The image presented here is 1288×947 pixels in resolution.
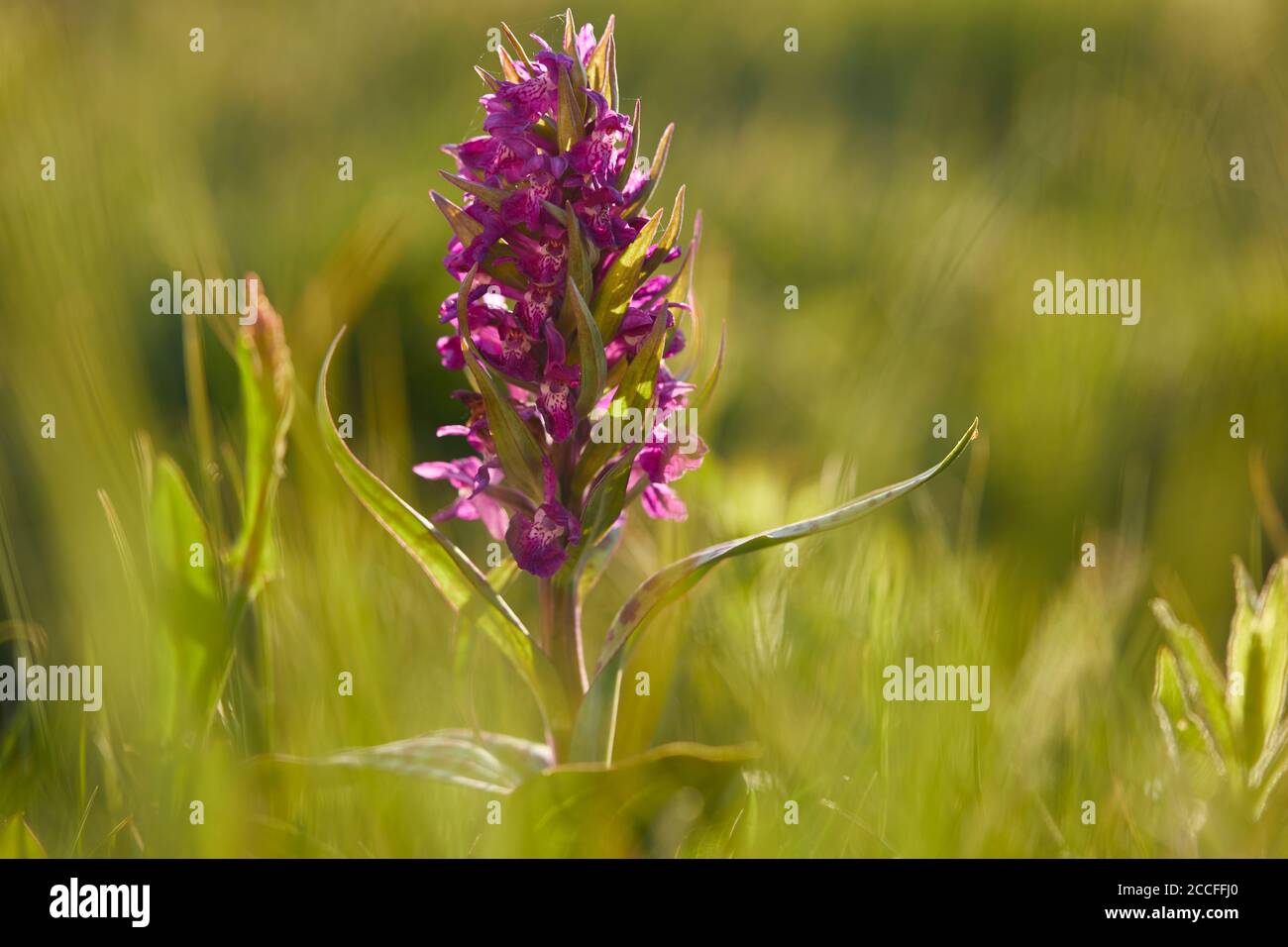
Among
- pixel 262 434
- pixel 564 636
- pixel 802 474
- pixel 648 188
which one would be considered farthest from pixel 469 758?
pixel 802 474

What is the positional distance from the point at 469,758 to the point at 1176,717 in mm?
357

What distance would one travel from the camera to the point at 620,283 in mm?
514

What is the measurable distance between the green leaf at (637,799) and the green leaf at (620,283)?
198 mm

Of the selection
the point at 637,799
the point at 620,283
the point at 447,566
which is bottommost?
the point at 637,799

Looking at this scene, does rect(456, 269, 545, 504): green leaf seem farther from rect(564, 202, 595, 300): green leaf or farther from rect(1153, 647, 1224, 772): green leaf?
rect(1153, 647, 1224, 772): green leaf

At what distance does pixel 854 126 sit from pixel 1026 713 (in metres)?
1.39

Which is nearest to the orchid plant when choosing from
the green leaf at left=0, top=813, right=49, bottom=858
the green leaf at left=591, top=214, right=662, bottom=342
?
the green leaf at left=591, top=214, right=662, bottom=342

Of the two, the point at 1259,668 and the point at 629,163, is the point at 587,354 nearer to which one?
the point at 629,163

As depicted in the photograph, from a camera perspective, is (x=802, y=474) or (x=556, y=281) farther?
(x=802, y=474)

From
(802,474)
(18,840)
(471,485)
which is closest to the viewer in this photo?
(18,840)

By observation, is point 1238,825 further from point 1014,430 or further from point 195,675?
point 195,675

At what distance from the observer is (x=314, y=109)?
4.95 ft

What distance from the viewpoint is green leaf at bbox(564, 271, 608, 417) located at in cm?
48

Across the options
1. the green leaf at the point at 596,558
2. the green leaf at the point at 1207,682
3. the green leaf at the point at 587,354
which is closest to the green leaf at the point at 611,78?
the green leaf at the point at 587,354
